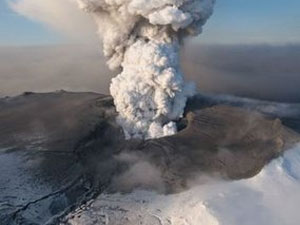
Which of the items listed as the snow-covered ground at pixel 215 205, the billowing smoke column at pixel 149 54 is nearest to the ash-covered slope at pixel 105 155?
the snow-covered ground at pixel 215 205

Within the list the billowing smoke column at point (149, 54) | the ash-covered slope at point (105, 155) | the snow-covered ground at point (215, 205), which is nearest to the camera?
the snow-covered ground at point (215, 205)

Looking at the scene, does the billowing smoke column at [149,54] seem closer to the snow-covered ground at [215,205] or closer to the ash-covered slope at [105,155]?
the ash-covered slope at [105,155]

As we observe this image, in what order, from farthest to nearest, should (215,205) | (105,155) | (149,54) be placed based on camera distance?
1. (149,54)
2. (105,155)
3. (215,205)

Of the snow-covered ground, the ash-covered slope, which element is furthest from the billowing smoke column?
the snow-covered ground

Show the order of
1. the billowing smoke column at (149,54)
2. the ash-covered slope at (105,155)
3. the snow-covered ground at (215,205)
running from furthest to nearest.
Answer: the billowing smoke column at (149,54), the ash-covered slope at (105,155), the snow-covered ground at (215,205)

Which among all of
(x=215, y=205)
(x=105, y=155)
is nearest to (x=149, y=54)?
(x=105, y=155)

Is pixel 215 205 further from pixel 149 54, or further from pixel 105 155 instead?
pixel 149 54

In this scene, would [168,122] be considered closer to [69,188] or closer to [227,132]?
[227,132]
